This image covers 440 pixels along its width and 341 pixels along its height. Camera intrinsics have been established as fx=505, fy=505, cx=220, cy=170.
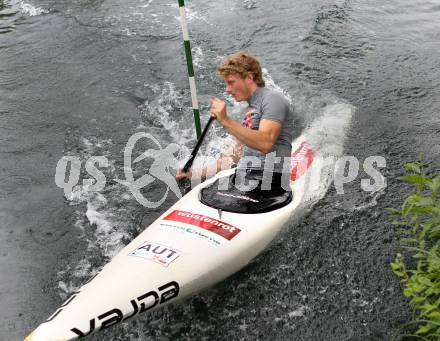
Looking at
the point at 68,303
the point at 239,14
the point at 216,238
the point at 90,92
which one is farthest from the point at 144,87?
the point at 68,303

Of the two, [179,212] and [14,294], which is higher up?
[179,212]

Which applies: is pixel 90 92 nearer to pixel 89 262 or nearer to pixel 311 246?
pixel 89 262

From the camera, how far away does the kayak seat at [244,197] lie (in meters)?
4.04

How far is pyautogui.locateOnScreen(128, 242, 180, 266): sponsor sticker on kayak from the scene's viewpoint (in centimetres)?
353

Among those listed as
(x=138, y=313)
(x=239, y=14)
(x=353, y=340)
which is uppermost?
(x=239, y=14)

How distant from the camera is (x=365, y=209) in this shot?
15.8 feet

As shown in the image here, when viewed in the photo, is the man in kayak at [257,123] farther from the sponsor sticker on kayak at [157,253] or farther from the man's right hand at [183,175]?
the sponsor sticker on kayak at [157,253]

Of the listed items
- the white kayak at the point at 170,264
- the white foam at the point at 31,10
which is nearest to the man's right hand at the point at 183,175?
the white kayak at the point at 170,264

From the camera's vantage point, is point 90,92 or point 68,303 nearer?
point 68,303

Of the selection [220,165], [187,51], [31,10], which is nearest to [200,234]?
[220,165]

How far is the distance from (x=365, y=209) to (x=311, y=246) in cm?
77

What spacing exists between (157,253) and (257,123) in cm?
122

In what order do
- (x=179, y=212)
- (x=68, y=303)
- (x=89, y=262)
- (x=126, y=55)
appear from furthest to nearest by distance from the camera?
(x=126, y=55), (x=89, y=262), (x=179, y=212), (x=68, y=303)

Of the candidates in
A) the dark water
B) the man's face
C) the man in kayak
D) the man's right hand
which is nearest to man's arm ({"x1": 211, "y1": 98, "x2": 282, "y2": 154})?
the man in kayak
